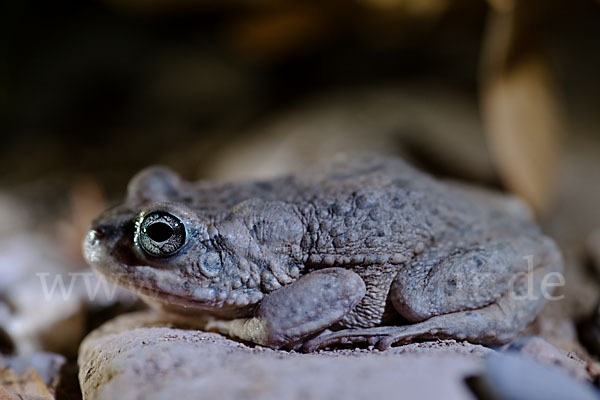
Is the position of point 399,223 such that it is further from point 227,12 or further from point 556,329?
point 227,12

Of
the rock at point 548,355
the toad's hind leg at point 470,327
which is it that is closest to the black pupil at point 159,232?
the toad's hind leg at point 470,327

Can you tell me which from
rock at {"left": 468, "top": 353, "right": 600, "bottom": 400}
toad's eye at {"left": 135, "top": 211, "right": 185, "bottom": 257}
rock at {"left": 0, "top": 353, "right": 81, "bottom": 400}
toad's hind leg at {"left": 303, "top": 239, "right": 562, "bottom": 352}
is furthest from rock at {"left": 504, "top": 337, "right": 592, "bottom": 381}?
rock at {"left": 0, "top": 353, "right": 81, "bottom": 400}

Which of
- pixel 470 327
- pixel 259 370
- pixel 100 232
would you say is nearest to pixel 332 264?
pixel 470 327

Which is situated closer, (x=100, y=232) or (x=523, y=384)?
(x=523, y=384)

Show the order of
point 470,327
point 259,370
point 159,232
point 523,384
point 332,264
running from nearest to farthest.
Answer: point 523,384
point 259,370
point 470,327
point 159,232
point 332,264

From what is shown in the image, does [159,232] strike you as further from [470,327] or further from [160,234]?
[470,327]

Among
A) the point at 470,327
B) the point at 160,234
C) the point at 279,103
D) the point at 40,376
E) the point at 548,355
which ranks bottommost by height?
the point at 40,376
